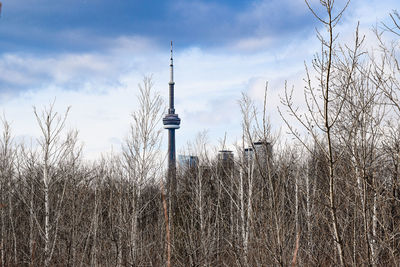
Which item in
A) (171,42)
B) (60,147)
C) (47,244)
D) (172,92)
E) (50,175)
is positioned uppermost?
(171,42)

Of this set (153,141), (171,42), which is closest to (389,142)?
(153,141)

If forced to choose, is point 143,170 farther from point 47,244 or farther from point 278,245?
point 278,245

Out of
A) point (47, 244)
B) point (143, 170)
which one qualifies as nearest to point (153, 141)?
point (143, 170)

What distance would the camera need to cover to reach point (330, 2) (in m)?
3.41

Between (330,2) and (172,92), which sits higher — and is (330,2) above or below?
below

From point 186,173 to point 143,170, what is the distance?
62.7 feet

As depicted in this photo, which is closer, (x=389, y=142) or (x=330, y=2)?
(x=330, y=2)

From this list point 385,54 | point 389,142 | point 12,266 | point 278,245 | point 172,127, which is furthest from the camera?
point 172,127

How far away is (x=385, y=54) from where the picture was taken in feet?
35.3

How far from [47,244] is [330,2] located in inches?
462

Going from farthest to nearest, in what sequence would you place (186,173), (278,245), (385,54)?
(186,173), (385,54), (278,245)

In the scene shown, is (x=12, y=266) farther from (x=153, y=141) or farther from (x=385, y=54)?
(x=385, y=54)

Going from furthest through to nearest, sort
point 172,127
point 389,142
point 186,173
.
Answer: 1. point 172,127
2. point 186,173
3. point 389,142

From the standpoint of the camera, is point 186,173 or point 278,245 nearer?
point 278,245
